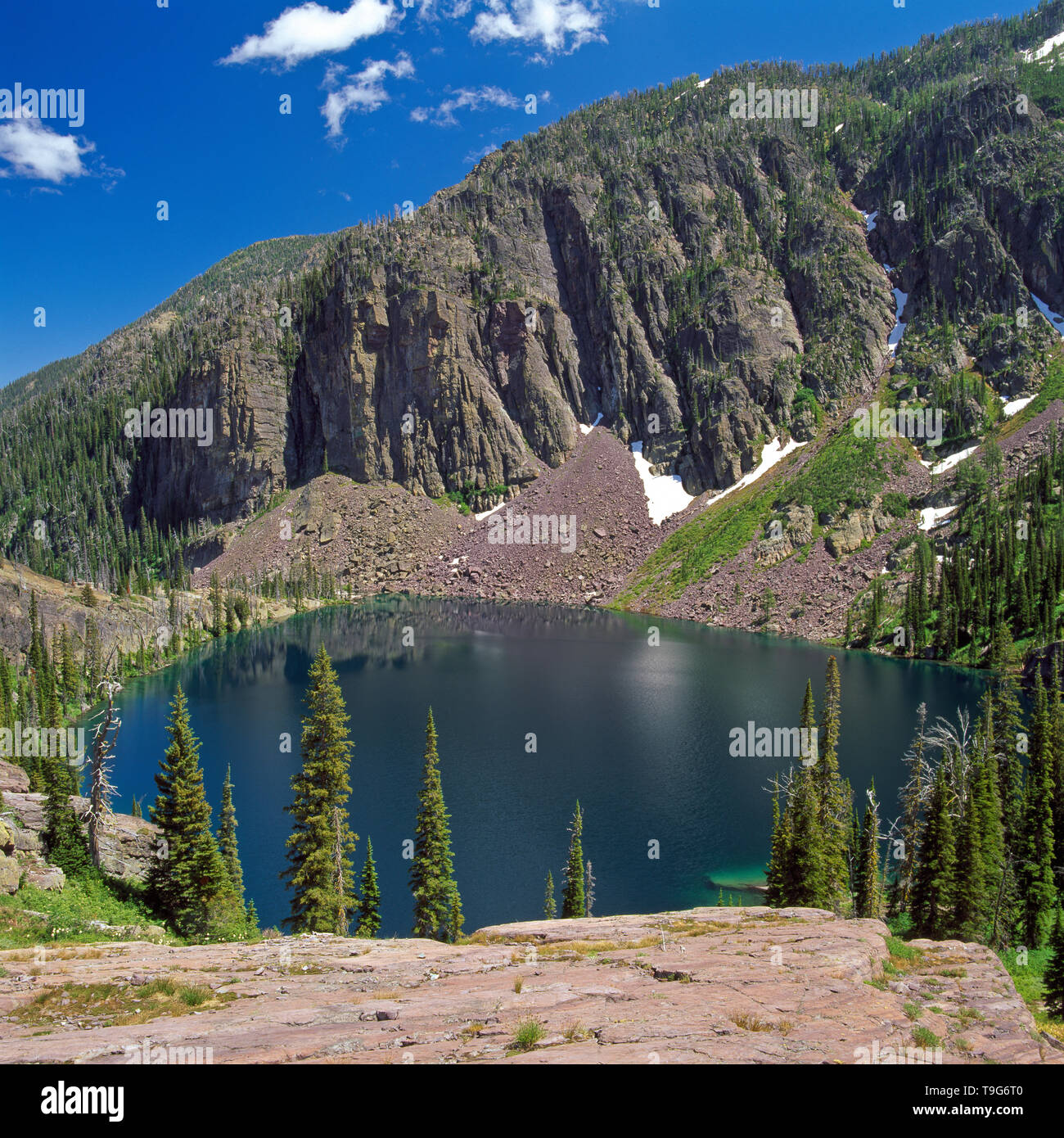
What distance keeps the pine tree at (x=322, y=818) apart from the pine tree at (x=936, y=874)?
2577cm

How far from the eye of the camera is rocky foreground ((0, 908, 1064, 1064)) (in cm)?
954

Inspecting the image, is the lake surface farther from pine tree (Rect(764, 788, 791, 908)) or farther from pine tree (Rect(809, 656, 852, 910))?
pine tree (Rect(764, 788, 791, 908))

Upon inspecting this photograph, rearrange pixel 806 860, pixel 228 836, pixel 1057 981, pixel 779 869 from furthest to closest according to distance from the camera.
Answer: pixel 228 836
pixel 779 869
pixel 806 860
pixel 1057 981

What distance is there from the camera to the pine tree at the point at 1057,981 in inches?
845

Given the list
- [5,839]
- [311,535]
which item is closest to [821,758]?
[5,839]

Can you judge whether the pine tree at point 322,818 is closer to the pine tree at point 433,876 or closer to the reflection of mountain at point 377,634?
the pine tree at point 433,876

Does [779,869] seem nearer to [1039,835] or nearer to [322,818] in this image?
[1039,835]

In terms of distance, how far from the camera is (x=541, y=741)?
205ft

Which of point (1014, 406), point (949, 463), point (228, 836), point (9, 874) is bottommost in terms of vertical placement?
point (228, 836)

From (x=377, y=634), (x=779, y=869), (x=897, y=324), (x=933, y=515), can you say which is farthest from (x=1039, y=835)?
(x=897, y=324)

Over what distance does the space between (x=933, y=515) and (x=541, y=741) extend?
312 feet

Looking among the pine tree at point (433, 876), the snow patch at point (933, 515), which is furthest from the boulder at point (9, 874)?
the snow patch at point (933, 515)

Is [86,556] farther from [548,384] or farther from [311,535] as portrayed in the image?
[548,384]
